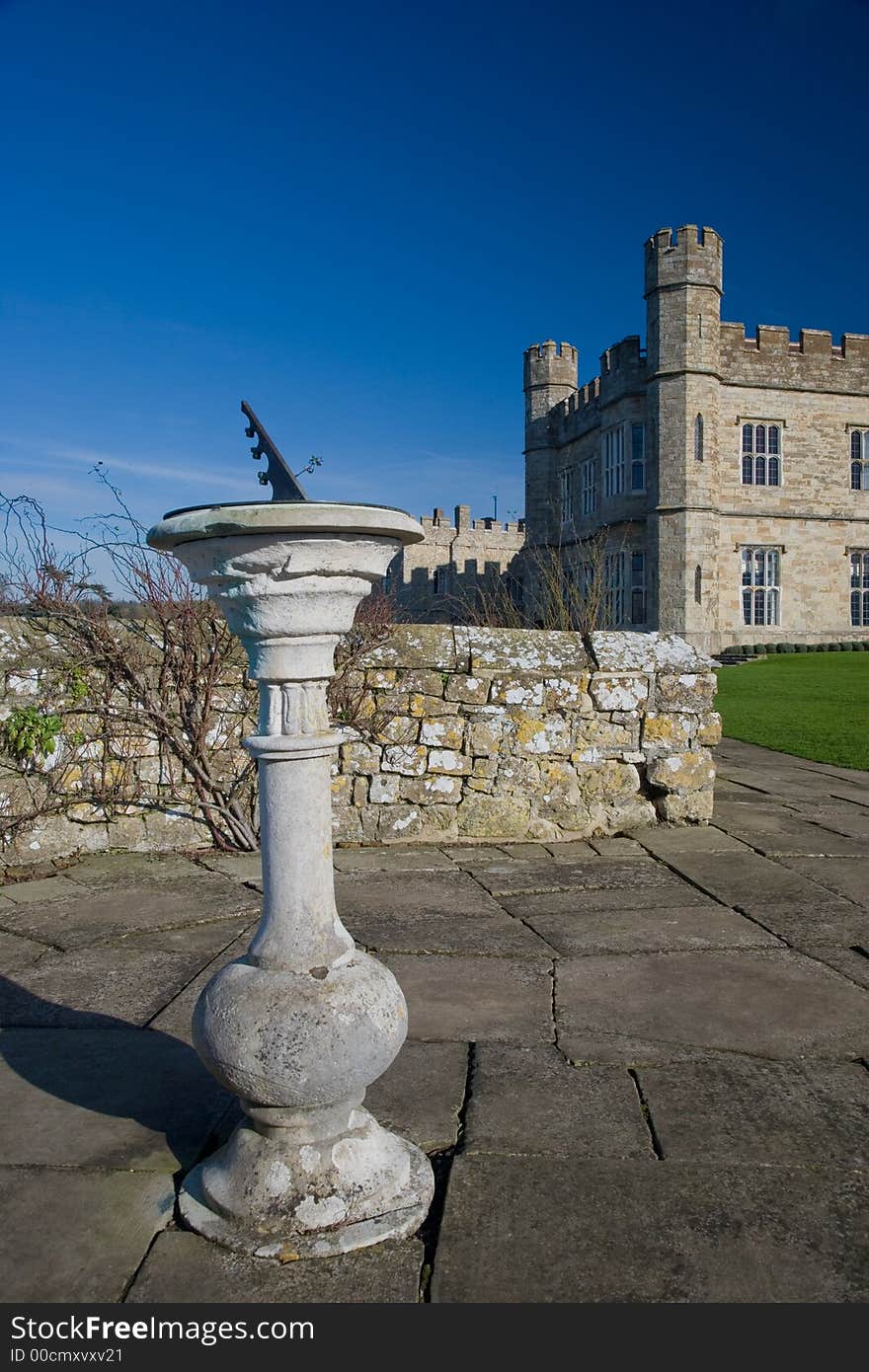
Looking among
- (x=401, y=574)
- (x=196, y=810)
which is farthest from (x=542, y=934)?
(x=401, y=574)

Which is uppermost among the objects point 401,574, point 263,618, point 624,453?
point 624,453

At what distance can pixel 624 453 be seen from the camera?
2706 centimetres

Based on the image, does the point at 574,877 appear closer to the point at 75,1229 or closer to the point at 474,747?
the point at 474,747

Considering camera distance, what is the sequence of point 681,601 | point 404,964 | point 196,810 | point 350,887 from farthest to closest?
point 681,601
point 196,810
point 350,887
point 404,964

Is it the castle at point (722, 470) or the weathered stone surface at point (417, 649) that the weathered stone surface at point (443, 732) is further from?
the castle at point (722, 470)

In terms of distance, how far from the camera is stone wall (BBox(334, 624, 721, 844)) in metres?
5.74

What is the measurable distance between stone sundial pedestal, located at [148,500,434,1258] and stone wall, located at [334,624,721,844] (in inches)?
130

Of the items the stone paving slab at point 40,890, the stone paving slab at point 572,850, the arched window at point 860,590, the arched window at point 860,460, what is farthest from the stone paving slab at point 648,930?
the arched window at point 860,460

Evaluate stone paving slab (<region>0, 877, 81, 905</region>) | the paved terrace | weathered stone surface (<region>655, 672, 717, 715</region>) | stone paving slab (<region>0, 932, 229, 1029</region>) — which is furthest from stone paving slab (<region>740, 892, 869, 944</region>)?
stone paving slab (<region>0, 877, 81, 905</region>)

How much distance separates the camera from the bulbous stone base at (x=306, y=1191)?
6.68ft

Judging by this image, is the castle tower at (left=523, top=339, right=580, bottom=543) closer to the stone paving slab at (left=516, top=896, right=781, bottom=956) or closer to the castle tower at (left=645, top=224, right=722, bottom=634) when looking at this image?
the castle tower at (left=645, top=224, right=722, bottom=634)

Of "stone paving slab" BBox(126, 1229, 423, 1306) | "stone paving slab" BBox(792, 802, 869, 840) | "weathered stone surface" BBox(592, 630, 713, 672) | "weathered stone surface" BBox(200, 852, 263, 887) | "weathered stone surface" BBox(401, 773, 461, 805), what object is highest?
"weathered stone surface" BBox(592, 630, 713, 672)

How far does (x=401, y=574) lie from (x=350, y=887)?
3443 cm

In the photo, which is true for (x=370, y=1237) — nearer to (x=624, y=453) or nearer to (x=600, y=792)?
(x=600, y=792)
